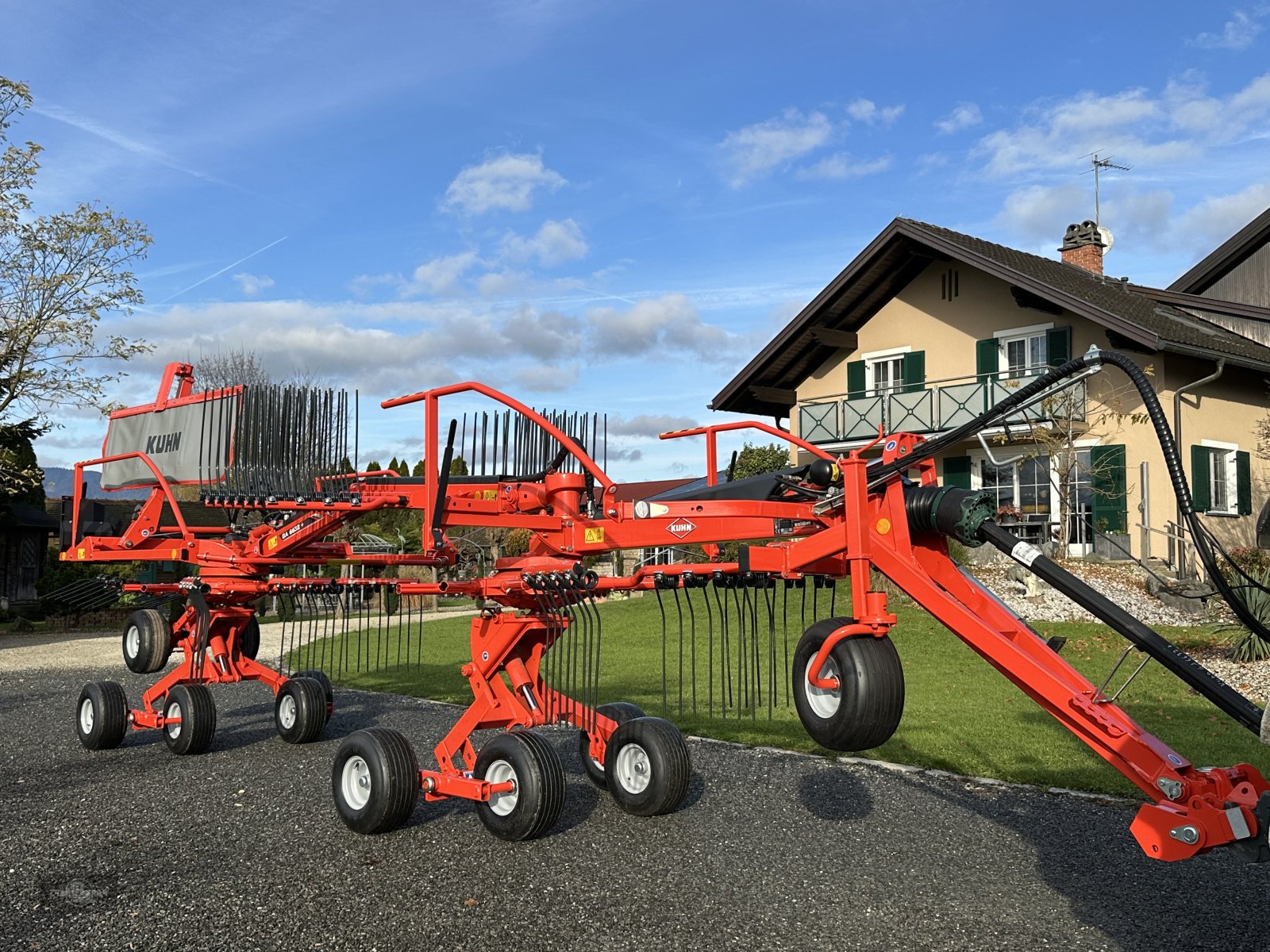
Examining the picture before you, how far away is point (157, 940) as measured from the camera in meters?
4.69

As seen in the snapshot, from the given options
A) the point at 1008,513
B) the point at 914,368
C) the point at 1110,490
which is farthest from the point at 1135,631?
the point at 914,368

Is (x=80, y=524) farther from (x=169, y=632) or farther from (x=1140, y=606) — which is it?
(x=1140, y=606)

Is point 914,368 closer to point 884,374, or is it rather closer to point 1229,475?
point 884,374

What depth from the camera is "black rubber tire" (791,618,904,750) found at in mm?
3793

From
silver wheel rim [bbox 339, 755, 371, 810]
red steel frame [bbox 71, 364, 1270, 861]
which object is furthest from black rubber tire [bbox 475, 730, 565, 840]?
silver wheel rim [bbox 339, 755, 371, 810]

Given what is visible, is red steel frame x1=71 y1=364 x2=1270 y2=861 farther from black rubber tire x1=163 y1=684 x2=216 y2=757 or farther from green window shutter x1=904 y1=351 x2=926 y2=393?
green window shutter x1=904 y1=351 x2=926 y2=393

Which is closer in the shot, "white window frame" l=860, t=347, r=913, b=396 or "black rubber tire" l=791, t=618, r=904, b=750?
"black rubber tire" l=791, t=618, r=904, b=750

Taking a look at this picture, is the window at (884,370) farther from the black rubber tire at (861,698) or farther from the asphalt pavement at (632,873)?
the black rubber tire at (861,698)

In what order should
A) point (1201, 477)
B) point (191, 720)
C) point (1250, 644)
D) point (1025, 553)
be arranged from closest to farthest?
point (1025, 553)
point (191, 720)
point (1250, 644)
point (1201, 477)

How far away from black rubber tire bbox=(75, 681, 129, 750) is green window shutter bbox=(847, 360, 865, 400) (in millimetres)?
19131

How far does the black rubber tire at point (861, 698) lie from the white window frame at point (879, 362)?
21.0 meters

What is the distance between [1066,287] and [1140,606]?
25.9 ft

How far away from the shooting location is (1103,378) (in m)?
21.2

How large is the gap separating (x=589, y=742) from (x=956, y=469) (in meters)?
17.6
